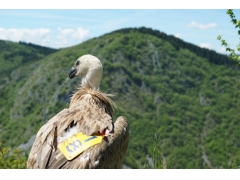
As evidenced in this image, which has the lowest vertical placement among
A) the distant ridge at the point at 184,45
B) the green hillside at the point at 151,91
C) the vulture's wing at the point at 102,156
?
the green hillside at the point at 151,91

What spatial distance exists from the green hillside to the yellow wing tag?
3109 inches

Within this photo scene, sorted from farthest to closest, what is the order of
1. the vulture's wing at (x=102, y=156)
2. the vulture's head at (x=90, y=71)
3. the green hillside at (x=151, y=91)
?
1. the green hillside at (x=151, y=91)
2. the vulture's head at (x=90, y=71)
3. the vulture's wing at (x=102, y=156)

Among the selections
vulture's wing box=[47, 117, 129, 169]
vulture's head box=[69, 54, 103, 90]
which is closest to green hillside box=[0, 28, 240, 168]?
vulture's head box=[69, 54, 103, 90]

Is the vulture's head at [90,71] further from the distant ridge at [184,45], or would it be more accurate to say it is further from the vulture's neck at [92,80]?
the distant ridge at [184,45]

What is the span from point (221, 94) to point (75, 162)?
424ft

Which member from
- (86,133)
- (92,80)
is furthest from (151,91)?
(86,133)

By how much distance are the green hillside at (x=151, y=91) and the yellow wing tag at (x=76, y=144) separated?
79.0 metres

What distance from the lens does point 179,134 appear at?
102000 mm

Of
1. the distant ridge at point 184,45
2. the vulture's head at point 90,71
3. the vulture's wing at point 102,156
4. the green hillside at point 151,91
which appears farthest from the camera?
the distant ridge at point 184,45

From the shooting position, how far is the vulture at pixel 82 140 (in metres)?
3.60

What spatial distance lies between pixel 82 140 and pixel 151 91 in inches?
5048

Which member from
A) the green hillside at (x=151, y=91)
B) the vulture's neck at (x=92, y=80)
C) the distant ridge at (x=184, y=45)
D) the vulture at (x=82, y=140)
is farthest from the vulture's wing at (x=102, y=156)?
the distant ridge at (x=184, y=45)

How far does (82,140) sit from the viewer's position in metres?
3.76
